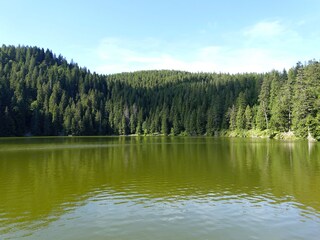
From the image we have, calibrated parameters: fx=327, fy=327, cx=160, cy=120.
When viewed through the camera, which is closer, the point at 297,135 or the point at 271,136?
the point at 297,135

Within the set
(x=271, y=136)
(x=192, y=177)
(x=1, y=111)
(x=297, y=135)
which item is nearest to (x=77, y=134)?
(x=1, y=111)

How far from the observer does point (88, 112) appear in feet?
628

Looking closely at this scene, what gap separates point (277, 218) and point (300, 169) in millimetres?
19161

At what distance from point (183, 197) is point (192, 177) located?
323 inches

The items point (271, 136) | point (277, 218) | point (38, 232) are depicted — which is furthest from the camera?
point (271, 136)

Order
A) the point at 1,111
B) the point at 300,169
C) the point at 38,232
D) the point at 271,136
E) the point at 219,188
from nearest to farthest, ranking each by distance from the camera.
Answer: the point at 38,232, the point at 219,188, the point at 300,169, the point at 271,136, the point at 1,111

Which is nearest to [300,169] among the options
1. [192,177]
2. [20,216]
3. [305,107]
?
[192,177]

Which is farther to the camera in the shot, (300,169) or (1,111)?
(1,111)

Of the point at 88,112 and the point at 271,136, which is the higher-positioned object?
the point at 88,112

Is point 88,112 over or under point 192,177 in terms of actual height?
over

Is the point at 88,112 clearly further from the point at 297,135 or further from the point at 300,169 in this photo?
the point at 300,169

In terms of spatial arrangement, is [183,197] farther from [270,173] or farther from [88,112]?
[88,112]

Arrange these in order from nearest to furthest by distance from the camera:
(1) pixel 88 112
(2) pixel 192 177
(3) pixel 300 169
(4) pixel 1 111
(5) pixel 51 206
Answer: (5) pixel 51 206 < (2) pixel 192 177 < (3) pixel 300 169 < (4) pixel 1 111 < (1) pixel 88 112

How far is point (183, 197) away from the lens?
71.7 feet
